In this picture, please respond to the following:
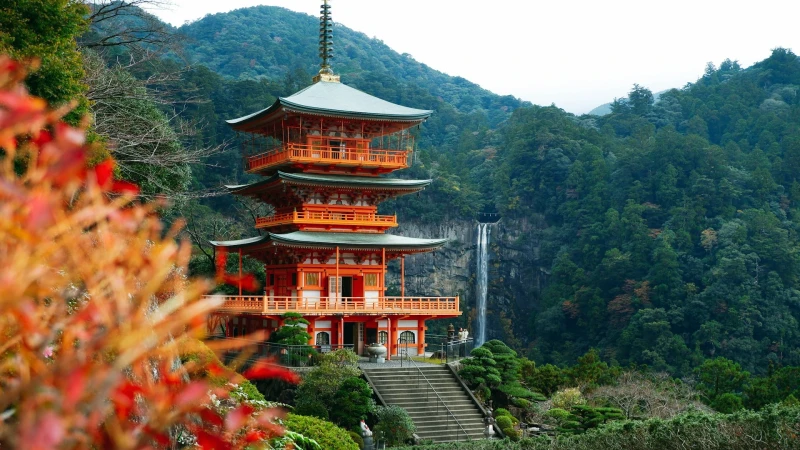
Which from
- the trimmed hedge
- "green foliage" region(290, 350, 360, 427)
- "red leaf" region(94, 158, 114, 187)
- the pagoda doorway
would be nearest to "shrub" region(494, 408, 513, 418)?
"green foliage" region(290, 350, 360, 427)

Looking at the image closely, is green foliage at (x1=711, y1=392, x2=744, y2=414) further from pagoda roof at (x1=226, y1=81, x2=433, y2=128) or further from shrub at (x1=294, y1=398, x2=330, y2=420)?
shrub at (x1=294, y1=398, x2=330, y2=420)

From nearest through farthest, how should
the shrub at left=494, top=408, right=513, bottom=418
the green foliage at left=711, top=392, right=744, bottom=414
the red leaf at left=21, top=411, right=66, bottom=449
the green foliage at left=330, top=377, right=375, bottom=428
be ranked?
the red leaf at left=21, top=411, right=66, bottom=449 → the green foliage at left=330, top=377, right=375, bottom=428 → the shrub at left=494, top=408, right=513, bottom=418 → the green foliage at left=711, top=392, right=744, bottom=414

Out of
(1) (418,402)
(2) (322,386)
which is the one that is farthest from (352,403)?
(1) (418,402)

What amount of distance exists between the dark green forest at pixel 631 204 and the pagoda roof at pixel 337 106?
9649mm

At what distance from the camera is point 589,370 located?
84.7ft

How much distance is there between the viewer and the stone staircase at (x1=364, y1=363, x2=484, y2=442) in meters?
20.0

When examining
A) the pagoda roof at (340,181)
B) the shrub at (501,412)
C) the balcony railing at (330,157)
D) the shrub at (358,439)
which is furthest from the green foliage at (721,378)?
the shrub at (358,439)

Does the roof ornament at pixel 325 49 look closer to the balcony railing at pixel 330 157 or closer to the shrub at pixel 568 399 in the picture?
the balcony railing at pixel 330 157

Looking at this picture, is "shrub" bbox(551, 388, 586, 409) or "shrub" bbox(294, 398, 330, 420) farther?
"shrub" bbox(551, 388, 586, 409)

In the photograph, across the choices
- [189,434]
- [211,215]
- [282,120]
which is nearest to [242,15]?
[211,215]

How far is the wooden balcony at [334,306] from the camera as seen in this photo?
23406 millimetres

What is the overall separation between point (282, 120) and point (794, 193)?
40.5 m

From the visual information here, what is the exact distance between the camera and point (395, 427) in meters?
18.6

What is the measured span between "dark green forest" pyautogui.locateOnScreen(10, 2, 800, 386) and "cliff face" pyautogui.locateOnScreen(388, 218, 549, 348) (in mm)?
384
